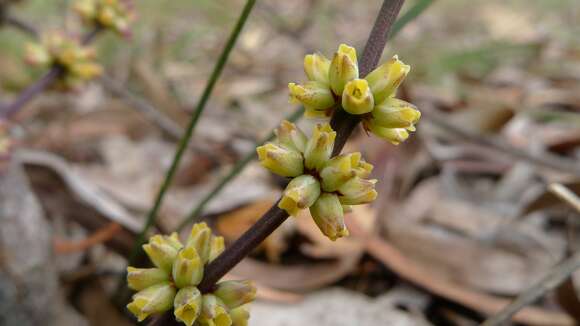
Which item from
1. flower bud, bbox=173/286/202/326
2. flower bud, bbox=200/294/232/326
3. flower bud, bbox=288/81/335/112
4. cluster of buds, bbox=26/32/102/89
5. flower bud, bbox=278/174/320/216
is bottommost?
cluster of buds, bbox=26/32/102/89

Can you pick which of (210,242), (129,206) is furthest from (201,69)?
(210,242)

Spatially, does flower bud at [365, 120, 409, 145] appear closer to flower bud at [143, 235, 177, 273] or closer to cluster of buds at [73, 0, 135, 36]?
flower bud at [143, 235, 177, 273]

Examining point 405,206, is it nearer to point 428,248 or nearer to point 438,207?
point 438,207

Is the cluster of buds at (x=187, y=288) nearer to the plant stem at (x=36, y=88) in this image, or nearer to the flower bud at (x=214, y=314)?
the flower bud at (x=214, y=314)

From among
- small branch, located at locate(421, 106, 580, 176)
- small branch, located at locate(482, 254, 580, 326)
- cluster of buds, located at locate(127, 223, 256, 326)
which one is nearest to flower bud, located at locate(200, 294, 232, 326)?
cluster of buds, located at locate(127, 223, 256, 326)

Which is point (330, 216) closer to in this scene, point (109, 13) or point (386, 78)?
point (386, 78)

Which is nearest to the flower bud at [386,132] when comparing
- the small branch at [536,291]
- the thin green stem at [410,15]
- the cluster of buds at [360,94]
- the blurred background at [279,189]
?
the cluster of buds at [360,94]
